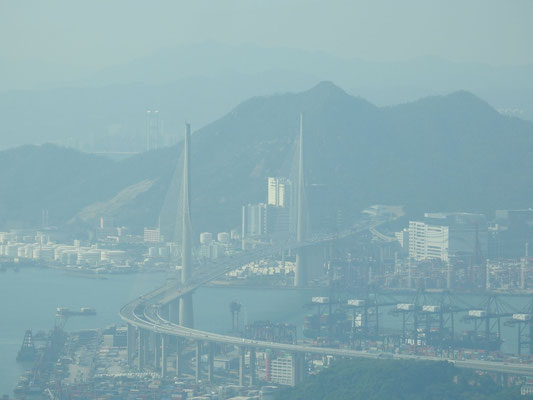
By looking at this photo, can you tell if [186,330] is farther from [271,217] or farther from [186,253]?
[271,217]

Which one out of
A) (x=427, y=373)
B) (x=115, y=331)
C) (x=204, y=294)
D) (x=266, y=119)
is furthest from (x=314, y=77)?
(x=427, y=373)

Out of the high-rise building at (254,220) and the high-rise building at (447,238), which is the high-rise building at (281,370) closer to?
the high-rise building at (447,238)

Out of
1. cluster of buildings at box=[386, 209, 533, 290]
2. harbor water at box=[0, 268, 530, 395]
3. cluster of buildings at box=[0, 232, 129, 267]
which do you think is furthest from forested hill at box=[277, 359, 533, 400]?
cluster of buildings at box=[0, 232, 129, 267]

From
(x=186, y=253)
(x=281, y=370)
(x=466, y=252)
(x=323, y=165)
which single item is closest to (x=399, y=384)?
(x=281, y=370)

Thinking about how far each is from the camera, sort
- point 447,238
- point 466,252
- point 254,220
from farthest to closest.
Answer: point 254,220
point 447,238
point 466,252

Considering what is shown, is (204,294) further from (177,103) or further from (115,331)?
(177,103)
